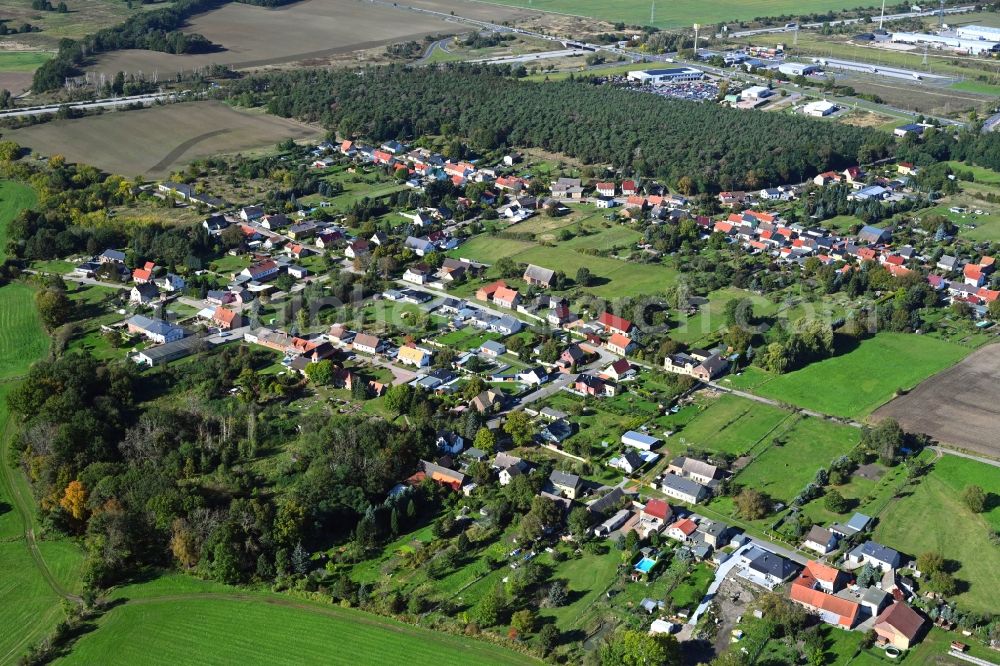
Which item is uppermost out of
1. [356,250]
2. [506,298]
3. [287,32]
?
[287,32]

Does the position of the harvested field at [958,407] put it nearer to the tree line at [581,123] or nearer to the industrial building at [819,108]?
the tree line at [581,123]

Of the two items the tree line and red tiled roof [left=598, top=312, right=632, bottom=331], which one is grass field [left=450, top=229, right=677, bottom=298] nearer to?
red tiled roof [left=598, top=312, right=632, bottom=331]

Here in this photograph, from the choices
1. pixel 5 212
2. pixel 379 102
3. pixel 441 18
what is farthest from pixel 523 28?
pixel 5 212

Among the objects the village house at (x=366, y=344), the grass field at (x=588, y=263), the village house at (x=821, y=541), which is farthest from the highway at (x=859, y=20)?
the village house at (x=821, y=541)

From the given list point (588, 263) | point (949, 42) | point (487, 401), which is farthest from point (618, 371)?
point (949, 42)

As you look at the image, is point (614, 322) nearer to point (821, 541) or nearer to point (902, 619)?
point (821, 541)

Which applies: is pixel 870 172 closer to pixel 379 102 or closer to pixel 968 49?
pixel 379 102
